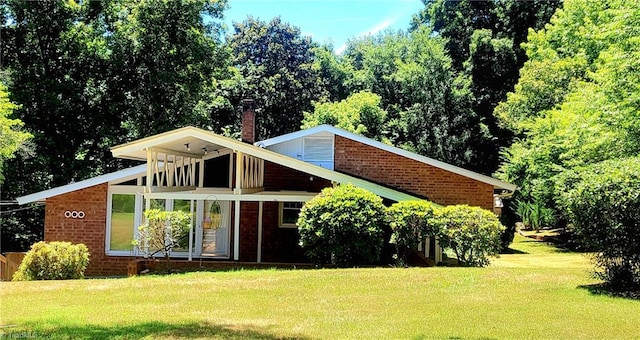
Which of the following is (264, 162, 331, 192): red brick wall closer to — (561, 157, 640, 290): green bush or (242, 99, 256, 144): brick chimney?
(242, 99, 256, 144): brick chimney

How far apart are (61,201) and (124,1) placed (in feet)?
58.0

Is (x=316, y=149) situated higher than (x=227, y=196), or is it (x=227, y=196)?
(x=316, y=149)

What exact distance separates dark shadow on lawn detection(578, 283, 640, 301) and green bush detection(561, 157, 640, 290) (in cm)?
15

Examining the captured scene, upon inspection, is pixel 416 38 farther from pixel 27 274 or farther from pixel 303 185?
pixel 27 274

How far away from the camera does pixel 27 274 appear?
43.4ft

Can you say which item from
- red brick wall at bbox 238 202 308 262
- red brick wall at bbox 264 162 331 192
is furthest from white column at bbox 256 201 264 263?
red brick wall at bbox 264 162 331 192

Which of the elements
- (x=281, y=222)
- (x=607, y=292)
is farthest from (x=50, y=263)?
(x=607, y=292)

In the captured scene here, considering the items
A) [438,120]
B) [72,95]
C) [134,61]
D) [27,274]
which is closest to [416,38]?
[438,120]

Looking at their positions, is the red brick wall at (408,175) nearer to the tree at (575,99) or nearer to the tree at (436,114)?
the tree at (575,99)

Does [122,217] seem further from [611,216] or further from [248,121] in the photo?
[611,216]

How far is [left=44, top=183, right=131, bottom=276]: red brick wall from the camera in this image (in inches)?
665

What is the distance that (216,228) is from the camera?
18.1 metres

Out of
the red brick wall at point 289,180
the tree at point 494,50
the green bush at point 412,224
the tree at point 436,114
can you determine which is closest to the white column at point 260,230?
the red brick wall at point 289,180

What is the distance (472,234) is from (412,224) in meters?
1.50
